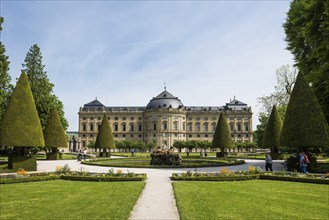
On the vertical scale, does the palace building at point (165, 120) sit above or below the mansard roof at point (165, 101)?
below

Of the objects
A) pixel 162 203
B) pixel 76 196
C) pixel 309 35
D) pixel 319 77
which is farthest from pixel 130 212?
pixel 309 35

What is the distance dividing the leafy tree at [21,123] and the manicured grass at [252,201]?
33.7ft

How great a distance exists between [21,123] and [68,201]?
34.2 ft

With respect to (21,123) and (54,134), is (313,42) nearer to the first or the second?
(21,123)

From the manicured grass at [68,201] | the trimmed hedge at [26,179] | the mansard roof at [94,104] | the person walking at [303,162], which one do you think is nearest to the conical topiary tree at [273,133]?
the person walking at [303,162]

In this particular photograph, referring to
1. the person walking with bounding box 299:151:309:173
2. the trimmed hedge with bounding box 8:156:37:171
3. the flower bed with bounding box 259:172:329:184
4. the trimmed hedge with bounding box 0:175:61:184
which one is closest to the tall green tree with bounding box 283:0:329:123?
the person walking with bounding box 299:151:309:173

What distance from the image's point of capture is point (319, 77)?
17109 millimetres

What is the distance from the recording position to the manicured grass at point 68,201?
645 cm

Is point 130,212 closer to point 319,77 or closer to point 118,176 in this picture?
point 118,176

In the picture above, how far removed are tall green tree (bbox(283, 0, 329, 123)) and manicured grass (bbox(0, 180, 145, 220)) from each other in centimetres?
1301

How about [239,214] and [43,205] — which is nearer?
[239,214]

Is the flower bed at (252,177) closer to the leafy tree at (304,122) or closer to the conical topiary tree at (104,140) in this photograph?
the leafy tree at (304,122)

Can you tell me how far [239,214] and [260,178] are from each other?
6.74 meters

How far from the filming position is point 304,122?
15945 millimetres
